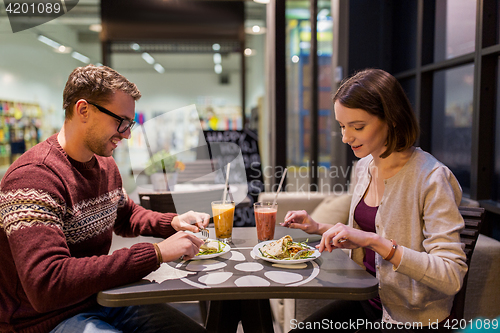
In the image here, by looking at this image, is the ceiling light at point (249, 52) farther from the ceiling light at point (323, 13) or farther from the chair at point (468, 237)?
the chair at point (468, 237)

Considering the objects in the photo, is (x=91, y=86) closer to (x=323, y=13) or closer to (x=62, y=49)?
(x=62, y=49)

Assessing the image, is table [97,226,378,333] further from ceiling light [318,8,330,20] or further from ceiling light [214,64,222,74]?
ceiling light [214,64,222,74]

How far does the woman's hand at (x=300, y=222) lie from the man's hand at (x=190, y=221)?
13.4 inches

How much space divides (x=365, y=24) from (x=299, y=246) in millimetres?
3168

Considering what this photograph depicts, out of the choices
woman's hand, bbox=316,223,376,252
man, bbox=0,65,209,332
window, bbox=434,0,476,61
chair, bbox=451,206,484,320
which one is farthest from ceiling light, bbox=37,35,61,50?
window, bbox=434,0,476,61

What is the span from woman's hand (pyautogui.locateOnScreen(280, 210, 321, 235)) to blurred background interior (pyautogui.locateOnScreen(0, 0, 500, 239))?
49.5 inches

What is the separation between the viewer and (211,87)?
16.3 feet

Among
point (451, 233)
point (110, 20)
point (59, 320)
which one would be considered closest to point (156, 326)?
point (59, 320)

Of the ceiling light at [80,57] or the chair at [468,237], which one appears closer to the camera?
the chair at [468,237]

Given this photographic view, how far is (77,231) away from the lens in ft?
4.34

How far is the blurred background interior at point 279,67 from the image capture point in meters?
2.48

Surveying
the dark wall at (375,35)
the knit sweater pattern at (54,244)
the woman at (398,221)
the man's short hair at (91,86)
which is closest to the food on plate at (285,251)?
the woman at (398,221)

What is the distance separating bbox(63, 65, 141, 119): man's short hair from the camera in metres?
1.35

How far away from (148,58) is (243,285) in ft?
12.5
